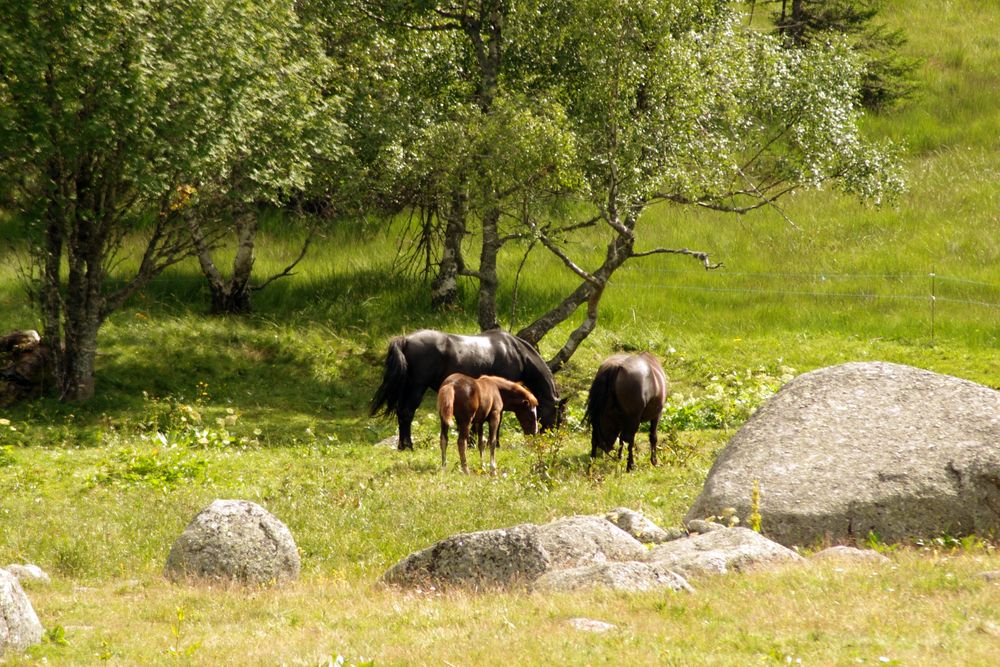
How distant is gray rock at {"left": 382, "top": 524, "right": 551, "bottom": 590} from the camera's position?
37.9 ft

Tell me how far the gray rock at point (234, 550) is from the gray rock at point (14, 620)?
2.70 m

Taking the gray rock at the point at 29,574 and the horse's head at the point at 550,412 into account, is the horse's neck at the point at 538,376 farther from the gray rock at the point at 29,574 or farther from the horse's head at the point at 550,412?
the gray rock at the point at 29,574

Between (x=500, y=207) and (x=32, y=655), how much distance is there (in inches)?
715

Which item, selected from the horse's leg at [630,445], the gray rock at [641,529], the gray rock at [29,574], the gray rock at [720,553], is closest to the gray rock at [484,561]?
the gray rock at [720,553]

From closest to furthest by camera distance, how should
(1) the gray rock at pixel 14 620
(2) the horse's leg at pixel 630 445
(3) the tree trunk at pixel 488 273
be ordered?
(1) the gray rock at pixel 14 620
(2) the horse's leg at pixel 630 445
(3) the tree trunk at pixel 488 273

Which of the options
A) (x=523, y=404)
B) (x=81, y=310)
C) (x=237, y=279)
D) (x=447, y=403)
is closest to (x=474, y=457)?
(x=523, y=404)

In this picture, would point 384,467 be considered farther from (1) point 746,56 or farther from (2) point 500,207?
(1) point 746,56

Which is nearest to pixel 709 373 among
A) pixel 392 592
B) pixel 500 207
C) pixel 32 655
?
pixel 500 207

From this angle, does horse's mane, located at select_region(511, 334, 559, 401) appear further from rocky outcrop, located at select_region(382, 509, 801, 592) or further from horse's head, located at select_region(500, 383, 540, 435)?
rocky outcrop, located at select_region(382, 509, 801, 592)

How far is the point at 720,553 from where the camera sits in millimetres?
11523

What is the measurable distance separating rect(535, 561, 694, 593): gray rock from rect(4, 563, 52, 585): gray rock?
512cm

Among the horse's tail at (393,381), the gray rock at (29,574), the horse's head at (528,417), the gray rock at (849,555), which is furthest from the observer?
the horse's tail at (393,381)

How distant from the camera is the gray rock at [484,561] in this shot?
37.9 ft

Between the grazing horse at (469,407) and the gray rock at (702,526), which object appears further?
the grazing horse at (469,407)
